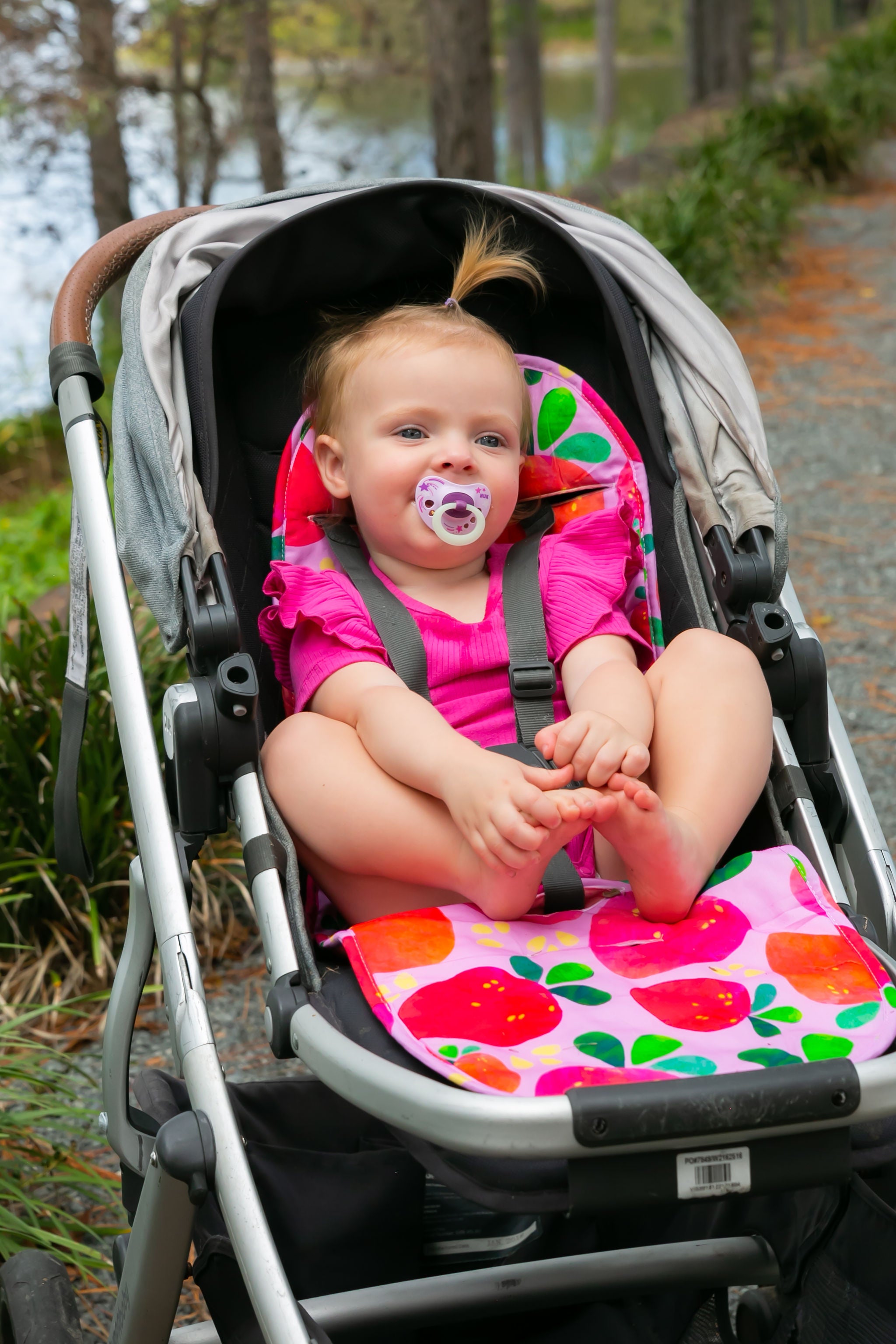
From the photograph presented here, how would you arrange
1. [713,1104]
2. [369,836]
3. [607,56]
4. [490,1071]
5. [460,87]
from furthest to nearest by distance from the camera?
1. [607,56]
2. [460,87]
3. [369,836]
4. [490,1071]
5. [713,1104]

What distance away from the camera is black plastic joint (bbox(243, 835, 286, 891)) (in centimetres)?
161

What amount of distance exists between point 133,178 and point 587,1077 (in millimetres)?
6997

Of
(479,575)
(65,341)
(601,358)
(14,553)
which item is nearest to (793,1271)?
(479,575)

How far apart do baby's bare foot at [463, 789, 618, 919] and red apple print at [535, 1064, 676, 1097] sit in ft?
0.90

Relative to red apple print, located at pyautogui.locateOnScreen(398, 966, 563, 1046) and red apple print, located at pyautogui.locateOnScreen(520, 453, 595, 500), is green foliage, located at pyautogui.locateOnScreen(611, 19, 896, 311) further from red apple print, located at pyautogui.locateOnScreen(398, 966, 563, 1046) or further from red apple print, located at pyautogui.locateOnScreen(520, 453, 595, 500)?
red apple print, located at pyautogui.locateOnScreen(398, 966, 563, 1046)

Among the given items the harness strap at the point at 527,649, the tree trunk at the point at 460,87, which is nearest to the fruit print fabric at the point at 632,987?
the harness strap at the point at 527,649

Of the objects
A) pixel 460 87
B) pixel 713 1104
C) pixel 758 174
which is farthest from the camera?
pixel 758 174

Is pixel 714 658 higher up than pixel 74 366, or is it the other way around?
pixel 74 366

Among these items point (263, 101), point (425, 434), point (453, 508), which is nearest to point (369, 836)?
point (453, 508)

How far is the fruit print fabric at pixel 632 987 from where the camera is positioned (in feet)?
4.49

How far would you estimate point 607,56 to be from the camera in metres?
18.6

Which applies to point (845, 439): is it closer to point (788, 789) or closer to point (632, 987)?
point (788, 789)

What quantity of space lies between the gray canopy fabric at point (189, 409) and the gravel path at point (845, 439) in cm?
150

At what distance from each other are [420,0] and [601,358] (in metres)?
7.56
